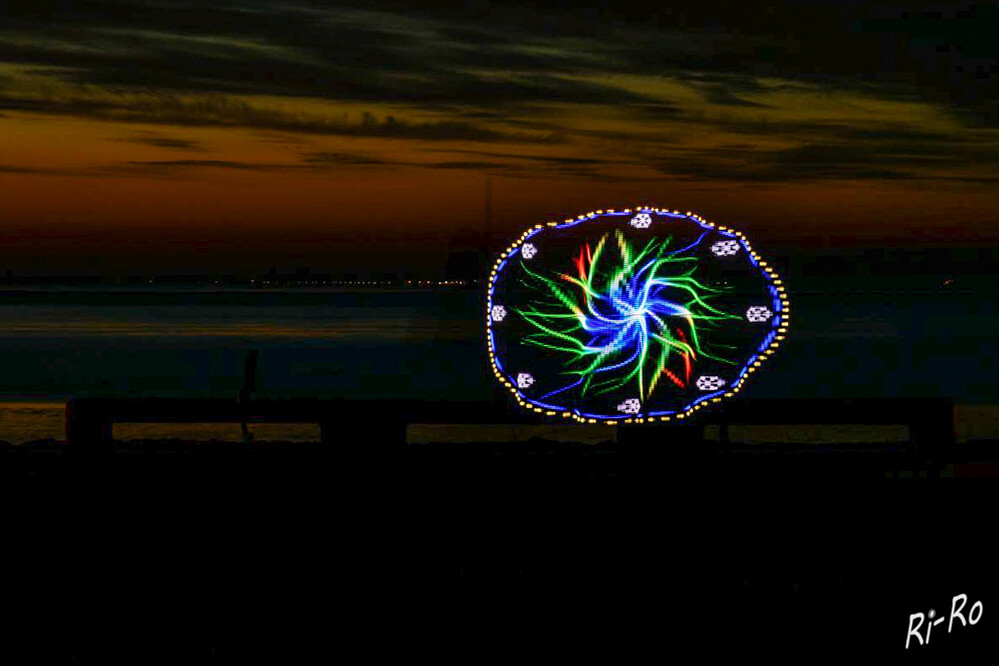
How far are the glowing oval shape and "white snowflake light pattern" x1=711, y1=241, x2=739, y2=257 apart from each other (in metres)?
0.01

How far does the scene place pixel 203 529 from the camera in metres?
12.2

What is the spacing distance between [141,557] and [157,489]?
1554 millimetres

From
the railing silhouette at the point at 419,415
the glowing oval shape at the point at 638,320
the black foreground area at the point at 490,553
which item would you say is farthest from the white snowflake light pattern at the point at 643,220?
the black foreground area at the point at 490,553

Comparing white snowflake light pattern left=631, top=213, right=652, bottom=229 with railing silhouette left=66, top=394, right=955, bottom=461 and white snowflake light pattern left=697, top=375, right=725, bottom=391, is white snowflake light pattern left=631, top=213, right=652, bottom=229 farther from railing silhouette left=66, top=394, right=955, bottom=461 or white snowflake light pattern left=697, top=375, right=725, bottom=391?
railing silhouette left=66, top=394, right=955, bottom=461

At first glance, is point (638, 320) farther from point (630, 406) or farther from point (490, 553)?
point (490, 553)

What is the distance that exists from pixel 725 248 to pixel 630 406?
177 cm

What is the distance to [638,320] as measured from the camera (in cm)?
1438

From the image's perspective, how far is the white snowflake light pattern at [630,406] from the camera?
14.3 meters

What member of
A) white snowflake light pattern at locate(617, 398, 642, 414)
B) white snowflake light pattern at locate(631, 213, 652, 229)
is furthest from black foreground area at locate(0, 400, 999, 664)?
white snowflake light pattern at locate(631, 213, 652, 229)

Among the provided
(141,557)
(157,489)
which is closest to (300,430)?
(157,489)

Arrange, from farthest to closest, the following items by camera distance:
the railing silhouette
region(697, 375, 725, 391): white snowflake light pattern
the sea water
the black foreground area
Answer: the sea water < the railing silhouette < region(697, 375, 725, 391): white snowflake light pattern < the black foreground area

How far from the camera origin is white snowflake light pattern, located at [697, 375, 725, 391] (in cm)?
1433

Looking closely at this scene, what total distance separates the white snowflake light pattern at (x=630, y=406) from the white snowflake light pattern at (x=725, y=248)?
1629 mm

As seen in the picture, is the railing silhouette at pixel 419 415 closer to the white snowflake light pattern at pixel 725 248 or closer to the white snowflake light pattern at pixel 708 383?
the white snowflake light pattern at pixel 708 383
